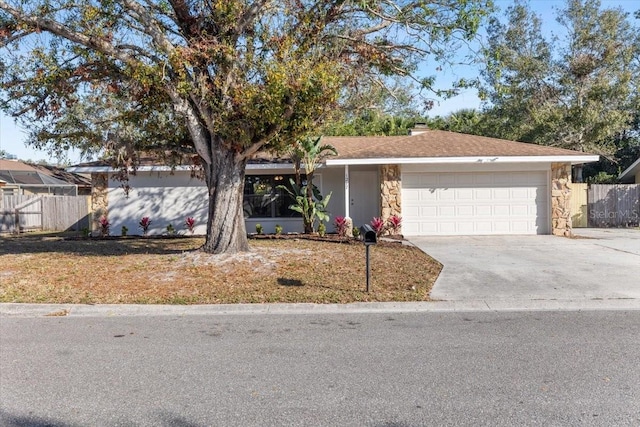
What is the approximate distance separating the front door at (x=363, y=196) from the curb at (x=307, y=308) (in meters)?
11.2

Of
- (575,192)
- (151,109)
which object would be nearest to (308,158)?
(151,109)

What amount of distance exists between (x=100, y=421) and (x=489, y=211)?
50.3 ft

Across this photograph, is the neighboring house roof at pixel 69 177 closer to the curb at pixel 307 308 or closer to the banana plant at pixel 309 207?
the banana plant at pixel 309 207

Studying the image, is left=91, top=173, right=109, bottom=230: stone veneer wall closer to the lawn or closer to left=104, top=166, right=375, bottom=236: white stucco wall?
left=104, top=166, right=375, bottom=236: white stucco wall

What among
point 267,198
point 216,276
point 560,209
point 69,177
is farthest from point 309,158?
point 69,177

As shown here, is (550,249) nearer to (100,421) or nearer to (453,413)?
(453,413)

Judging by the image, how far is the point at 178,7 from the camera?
10648mm

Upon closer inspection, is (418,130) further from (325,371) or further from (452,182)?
(325,371)

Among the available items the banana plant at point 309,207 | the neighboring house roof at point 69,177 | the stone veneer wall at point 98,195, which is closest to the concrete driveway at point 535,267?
the banana plant at point 309,207

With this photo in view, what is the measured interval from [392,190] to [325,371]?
1241 centimetres

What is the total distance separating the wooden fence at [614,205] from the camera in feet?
68.7

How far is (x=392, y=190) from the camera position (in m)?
17.0

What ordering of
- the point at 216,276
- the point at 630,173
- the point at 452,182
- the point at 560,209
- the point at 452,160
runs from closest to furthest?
1. the point at 216,276
2. the point at 452,160
3. the point at 560,209
4. the point at 452,182
5. the point at 630,173

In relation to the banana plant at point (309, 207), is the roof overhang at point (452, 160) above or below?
above
